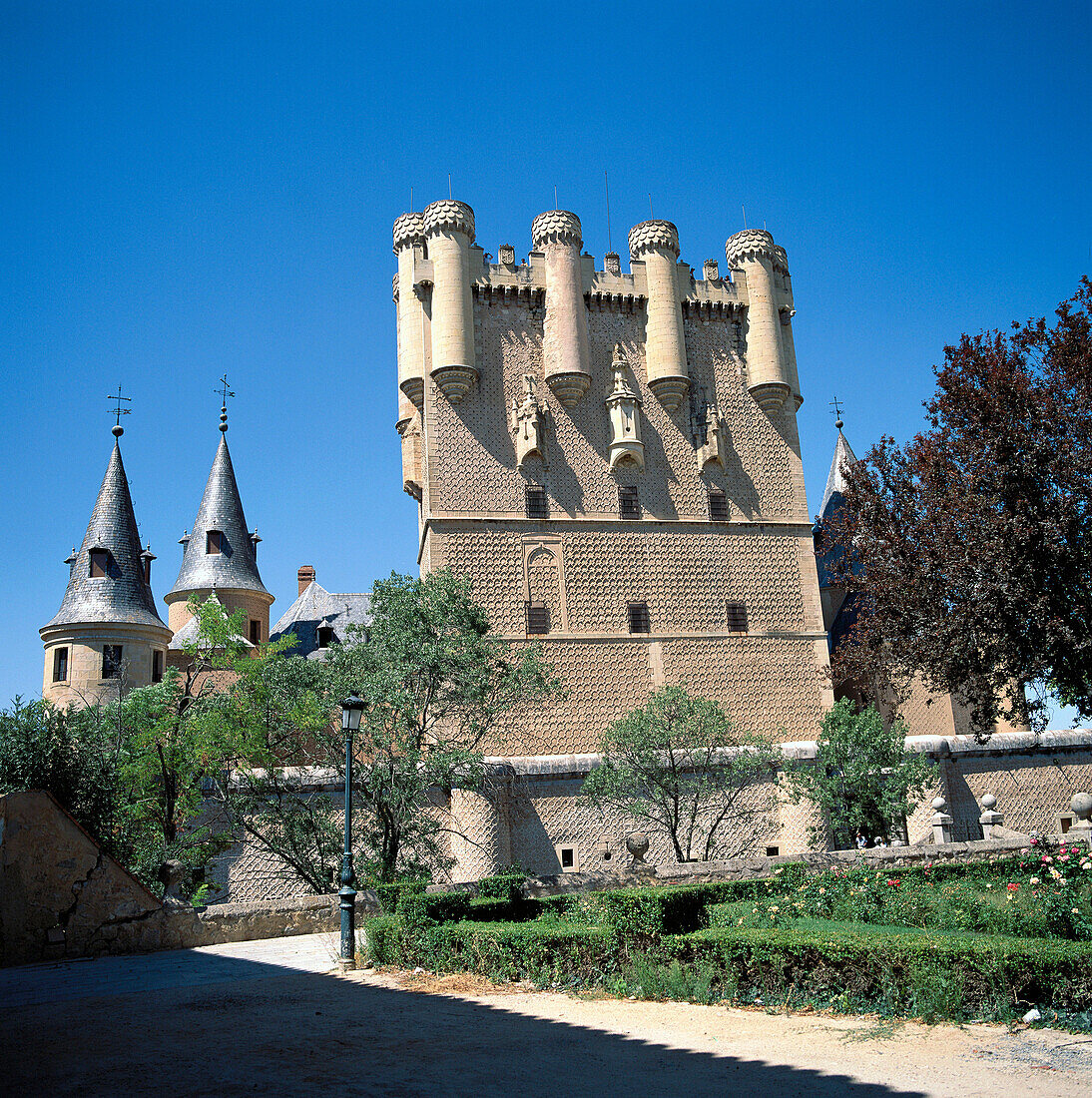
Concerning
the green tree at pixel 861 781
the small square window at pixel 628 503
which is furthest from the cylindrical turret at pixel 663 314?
the green tree at pixel 861 781

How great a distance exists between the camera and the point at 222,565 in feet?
103

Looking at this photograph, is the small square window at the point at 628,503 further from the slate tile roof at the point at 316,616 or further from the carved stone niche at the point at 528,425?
the slate tile roof at the point at 316,616

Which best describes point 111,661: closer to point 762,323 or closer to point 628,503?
point 628,503

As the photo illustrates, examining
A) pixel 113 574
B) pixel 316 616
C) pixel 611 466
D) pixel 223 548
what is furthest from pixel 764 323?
pixel 113 574

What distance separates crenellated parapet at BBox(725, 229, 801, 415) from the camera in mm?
26969

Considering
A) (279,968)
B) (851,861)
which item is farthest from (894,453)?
(279,968)

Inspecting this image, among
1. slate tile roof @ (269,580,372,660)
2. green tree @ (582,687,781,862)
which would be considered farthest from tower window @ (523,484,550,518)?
slate tile roof @ (269,580,372,660)

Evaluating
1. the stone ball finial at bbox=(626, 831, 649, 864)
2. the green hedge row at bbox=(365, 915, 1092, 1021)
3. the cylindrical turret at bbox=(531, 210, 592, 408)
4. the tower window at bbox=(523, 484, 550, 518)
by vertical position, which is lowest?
the green hedge row at bbox=(365, 915, 1092, 1021)

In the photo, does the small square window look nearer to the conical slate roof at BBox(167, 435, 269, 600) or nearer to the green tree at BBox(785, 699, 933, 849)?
the green tree at BBox(785, 699, 933, 849)

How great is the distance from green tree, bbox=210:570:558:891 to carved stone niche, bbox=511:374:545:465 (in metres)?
7.20

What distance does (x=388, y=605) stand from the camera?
57.0 ft

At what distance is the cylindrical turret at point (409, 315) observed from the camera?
25.5 m

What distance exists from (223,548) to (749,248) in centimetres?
1842

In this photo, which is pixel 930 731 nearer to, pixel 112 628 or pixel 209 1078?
pixel 112 628
